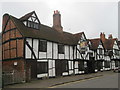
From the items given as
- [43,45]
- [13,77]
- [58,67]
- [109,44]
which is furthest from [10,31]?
Answer: [109,44]

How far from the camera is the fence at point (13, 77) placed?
1445cm

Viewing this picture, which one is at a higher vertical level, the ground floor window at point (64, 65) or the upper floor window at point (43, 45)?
the upper floor window at point (43, 45)

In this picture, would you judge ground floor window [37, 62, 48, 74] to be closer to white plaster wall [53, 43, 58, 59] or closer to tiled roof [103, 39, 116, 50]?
white plaster wall [53, 43, 58, 59]

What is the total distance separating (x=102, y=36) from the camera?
1676 inches

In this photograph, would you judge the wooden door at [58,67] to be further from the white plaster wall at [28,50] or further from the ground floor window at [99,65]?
the ground floor window at [99,65]

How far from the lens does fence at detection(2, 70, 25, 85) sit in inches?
569

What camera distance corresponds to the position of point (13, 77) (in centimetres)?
1512

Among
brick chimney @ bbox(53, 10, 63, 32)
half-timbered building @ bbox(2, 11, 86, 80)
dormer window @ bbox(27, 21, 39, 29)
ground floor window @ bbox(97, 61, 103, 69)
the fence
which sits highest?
brick chimney @ bbox(53, 10, 63, 32)

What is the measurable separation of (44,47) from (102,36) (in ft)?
86.9

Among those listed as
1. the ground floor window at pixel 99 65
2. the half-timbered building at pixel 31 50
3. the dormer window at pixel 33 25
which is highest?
the dormer window at pixel 33 25

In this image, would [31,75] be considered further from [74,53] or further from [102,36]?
[102,36]

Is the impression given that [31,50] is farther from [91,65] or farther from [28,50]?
[91,65]

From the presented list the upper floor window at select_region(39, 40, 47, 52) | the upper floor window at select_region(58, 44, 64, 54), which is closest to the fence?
the upper floor window at select_region(39, 40, 47, 52)

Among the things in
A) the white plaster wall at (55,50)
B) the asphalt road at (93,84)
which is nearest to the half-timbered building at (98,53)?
the white plaster wall at (55,50)
